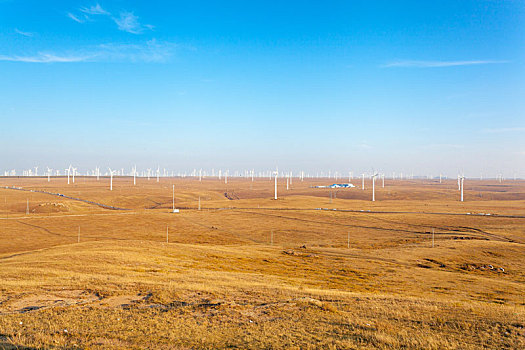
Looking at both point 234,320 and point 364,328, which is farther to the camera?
point 234,320

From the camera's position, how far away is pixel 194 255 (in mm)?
44781

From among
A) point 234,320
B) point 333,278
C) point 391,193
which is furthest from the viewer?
point 391,193

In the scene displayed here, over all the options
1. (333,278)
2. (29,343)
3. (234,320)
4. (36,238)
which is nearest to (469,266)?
(333,278)

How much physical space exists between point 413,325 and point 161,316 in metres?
12.4

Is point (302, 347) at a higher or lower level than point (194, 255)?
higher

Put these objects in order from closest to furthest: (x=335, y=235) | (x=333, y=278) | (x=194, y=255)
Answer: (x=333, y=278)
(x=194, y=255)
(x=335, y=235)

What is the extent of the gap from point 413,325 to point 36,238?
6700 centimetres

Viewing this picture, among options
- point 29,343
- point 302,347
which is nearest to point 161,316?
point 29,343

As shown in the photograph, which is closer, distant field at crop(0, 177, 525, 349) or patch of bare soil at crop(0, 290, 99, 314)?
distant field at crop(0, 177, 525, 349)

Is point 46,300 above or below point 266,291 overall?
above

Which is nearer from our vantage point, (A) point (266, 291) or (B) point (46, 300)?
A: (B) point (46, 300)

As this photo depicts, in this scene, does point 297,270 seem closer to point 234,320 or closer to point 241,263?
point 241,263

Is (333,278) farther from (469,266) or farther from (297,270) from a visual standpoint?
(469,266)

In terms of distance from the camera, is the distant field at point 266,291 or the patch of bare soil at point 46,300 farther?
the patch of bare soil at point 46,300
